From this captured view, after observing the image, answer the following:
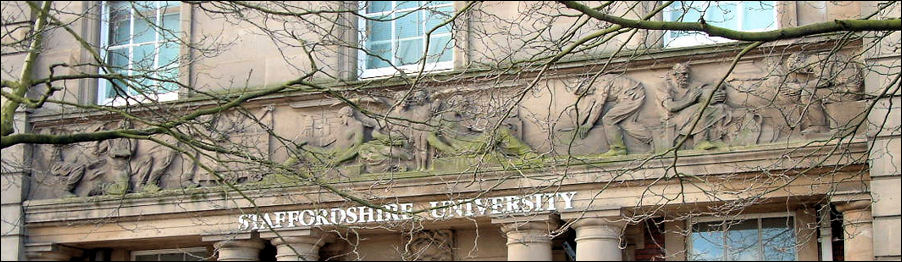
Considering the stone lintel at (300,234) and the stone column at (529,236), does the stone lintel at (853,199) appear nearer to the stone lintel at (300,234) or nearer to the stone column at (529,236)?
the stone column at (529,236)

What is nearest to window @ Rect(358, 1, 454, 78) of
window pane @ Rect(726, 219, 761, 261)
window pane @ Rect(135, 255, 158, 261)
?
window pane @ Rect(135, 255, 158, 261)

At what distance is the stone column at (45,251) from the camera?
63.6 ft

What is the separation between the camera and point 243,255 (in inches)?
726

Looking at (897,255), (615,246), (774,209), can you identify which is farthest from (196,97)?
(897,255)

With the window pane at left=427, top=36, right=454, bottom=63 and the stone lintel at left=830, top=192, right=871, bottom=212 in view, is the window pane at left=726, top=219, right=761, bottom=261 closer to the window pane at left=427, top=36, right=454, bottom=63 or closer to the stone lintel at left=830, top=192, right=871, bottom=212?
the stone lintel at left=830, top=192, right=871, bottom=212

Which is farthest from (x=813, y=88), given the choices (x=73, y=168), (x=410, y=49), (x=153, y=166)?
(x=73, y=168)

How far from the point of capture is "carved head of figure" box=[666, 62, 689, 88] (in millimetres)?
16859

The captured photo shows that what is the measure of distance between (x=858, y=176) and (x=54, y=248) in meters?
10.3

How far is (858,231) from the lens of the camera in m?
15.9

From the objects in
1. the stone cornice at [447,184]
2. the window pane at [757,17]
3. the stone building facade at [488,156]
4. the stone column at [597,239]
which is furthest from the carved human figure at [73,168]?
the window pane at [757,17]

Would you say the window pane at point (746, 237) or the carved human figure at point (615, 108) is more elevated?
the carved human figure at point (615, 108)

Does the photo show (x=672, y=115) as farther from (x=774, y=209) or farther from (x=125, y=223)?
(x=125, y=223)

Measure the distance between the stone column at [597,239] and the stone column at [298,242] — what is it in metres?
3.36

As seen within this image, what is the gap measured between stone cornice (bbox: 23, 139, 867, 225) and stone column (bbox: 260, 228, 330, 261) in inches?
13.1
